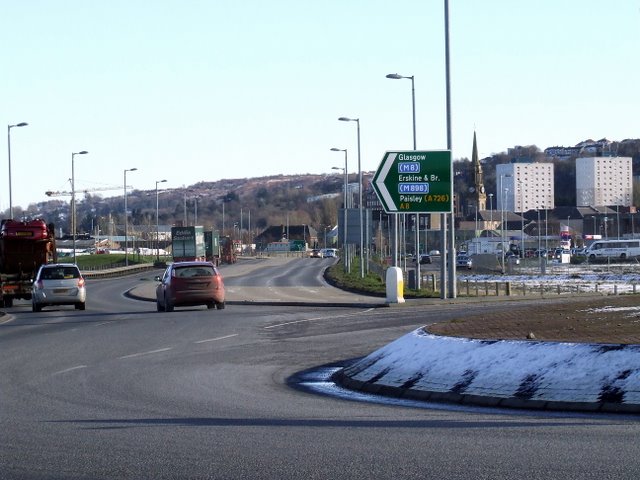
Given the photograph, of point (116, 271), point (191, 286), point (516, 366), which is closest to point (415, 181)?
point (191, 286)

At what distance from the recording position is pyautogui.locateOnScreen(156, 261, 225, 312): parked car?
35312mm

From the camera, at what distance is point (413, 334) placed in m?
16.5

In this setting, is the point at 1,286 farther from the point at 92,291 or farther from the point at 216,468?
the point at 216,468

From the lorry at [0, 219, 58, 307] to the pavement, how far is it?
95.2ft

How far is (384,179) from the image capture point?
127 ft

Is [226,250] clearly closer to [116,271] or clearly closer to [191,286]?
[116,271]

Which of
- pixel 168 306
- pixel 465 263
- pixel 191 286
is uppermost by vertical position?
pixel 191 286

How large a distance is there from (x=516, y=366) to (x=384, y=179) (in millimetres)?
25675

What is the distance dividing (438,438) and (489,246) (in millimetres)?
128455

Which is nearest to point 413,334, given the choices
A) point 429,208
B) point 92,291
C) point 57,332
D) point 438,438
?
point 438,438

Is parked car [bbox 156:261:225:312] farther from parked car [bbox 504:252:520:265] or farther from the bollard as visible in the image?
parked car [bbox 504:252:520:265]

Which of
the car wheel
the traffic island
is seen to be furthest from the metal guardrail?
the traffic island

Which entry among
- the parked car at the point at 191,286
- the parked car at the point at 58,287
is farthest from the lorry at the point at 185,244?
the parked car at the point at 191,286

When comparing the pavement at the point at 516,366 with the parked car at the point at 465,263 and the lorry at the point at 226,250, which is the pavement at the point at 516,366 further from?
the lorry at the point at 226,250
